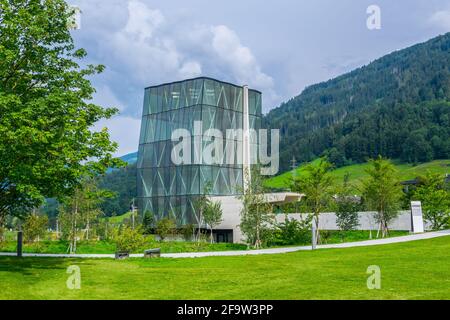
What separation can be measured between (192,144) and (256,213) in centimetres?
2263

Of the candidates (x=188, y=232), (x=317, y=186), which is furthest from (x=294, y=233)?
(x=188, y=232)

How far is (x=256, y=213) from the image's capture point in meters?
39.4

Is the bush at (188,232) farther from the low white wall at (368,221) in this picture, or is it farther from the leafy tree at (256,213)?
the leafy tree at (256,213)

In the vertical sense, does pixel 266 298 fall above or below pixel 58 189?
below

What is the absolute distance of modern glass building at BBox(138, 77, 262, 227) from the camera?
59794 mm

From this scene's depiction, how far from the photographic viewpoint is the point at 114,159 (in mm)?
19891

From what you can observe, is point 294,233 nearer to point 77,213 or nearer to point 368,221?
point 368,221

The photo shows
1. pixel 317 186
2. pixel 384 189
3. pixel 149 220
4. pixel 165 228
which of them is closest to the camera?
pixel 317 186

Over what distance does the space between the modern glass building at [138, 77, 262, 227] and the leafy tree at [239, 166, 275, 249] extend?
1678 cm

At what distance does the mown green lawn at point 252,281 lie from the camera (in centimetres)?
1186
